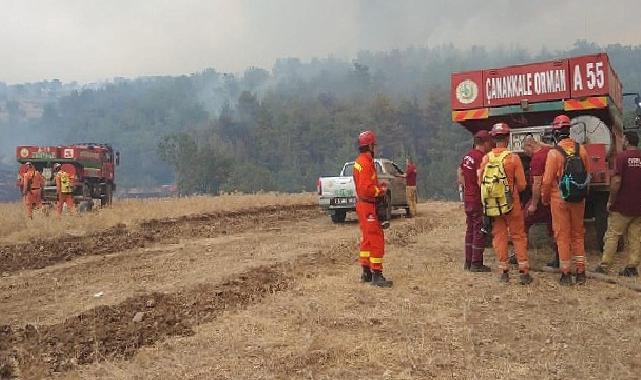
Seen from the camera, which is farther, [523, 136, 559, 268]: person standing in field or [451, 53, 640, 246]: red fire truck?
[451, 53, 640, 246]: red fire truck

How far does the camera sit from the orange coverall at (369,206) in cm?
683

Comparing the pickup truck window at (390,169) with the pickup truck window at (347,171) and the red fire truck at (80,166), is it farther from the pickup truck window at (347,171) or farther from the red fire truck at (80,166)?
the red fire truck at (80,166)

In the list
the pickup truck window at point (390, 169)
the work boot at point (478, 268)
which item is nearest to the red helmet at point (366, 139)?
the work boot at point (478, 268)

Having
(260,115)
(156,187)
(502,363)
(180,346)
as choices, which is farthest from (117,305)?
(156,187)

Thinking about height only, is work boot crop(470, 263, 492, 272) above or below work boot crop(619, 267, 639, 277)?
above

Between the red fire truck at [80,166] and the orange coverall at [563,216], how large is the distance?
1736cm

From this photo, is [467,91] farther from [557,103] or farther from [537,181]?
[537,181]

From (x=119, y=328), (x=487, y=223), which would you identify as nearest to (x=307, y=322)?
(x=119, y=328)

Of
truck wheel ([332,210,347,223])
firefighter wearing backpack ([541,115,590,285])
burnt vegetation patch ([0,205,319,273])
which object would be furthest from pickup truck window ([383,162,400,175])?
firefighter wearing backpack ([541,115,590,285])

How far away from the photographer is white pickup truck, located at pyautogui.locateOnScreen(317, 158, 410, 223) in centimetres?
1473

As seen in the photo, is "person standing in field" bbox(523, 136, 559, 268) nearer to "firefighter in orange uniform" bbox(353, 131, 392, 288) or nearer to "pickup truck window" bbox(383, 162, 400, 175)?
"firefighter in orange uniform" bbox(353, 131, 392, 288)

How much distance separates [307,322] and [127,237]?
27.9 feet

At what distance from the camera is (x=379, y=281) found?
6.86m

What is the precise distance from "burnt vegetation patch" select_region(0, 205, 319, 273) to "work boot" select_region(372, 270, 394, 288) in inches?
234
